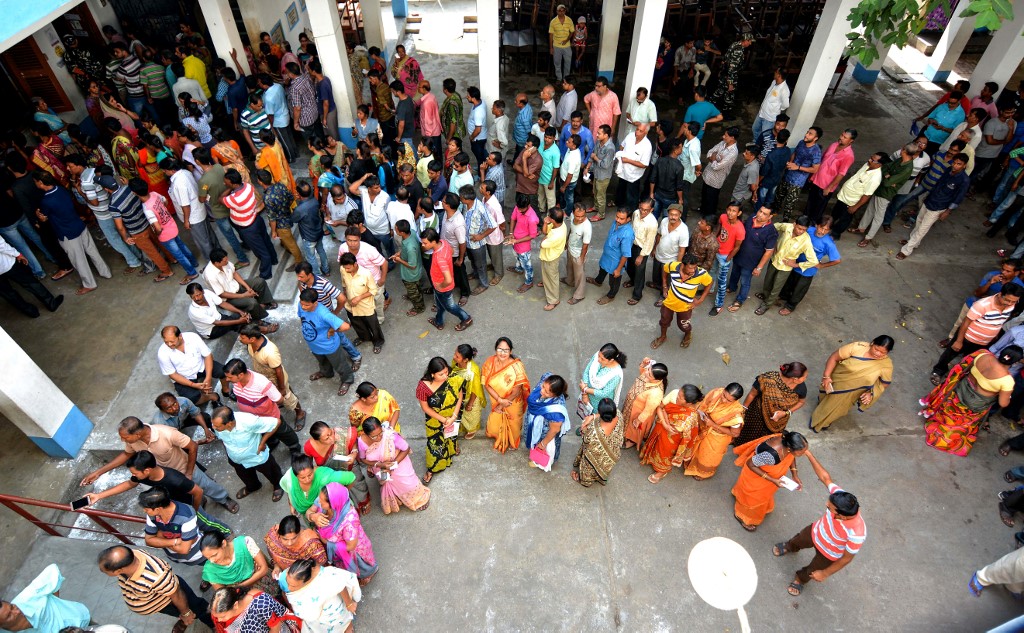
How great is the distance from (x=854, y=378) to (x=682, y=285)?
171cm

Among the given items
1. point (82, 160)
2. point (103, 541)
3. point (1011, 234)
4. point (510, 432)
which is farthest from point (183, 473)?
point (1011, 234)

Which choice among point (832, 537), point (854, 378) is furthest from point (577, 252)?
point (832, 537)

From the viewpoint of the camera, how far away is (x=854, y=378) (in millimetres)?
5121

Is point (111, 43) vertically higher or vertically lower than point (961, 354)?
higher

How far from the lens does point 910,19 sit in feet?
16.7

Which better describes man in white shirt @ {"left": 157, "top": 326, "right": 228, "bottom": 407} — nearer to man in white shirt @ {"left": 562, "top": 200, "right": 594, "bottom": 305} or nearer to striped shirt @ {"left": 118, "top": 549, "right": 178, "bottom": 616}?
striped shirt @ {"left": 118, "top": 549, "right": 178, "bottom": 616}

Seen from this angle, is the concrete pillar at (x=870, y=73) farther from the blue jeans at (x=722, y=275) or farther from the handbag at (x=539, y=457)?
the handbag at (x=539, y=457)

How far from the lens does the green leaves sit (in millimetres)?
4562

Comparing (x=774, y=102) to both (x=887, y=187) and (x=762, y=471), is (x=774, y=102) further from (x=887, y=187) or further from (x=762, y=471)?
(x=762, y=471)

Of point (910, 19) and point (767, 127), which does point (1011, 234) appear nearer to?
point (767, 127)

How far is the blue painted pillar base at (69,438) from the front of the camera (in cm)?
529

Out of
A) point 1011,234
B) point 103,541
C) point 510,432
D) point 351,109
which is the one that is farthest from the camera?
point 351,109

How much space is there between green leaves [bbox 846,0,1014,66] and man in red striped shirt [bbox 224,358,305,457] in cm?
594

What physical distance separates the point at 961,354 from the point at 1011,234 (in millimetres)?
3088
